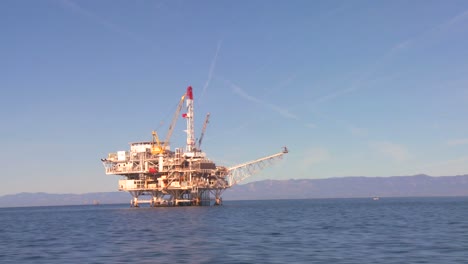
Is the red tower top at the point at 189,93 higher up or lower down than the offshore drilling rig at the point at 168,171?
higher up

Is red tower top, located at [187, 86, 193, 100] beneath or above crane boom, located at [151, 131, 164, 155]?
above

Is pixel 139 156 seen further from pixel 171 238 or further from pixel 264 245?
pixel 264 245

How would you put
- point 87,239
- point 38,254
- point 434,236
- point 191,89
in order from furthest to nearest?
point 191,89
point 87,239
point 434,236
point 38,254

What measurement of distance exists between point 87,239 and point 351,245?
26549 mm

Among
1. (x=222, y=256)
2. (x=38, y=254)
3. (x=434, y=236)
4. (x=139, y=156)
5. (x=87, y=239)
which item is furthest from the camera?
(x=139, y=156)

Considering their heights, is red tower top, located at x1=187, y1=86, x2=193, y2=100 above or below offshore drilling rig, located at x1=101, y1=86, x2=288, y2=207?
above

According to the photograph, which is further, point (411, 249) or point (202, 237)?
point (202, 237)

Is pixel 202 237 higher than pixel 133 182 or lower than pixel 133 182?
lower

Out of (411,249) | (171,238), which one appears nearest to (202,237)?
(171,238)

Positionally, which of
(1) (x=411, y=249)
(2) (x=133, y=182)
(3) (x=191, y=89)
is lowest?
(1) (x=411, y=249)

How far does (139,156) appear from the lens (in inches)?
5615

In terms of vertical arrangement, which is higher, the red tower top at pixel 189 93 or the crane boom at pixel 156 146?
the red tower top at pixel 189 93

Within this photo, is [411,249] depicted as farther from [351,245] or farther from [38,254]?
[38,254]

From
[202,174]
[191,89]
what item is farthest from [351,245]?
[191,89]
